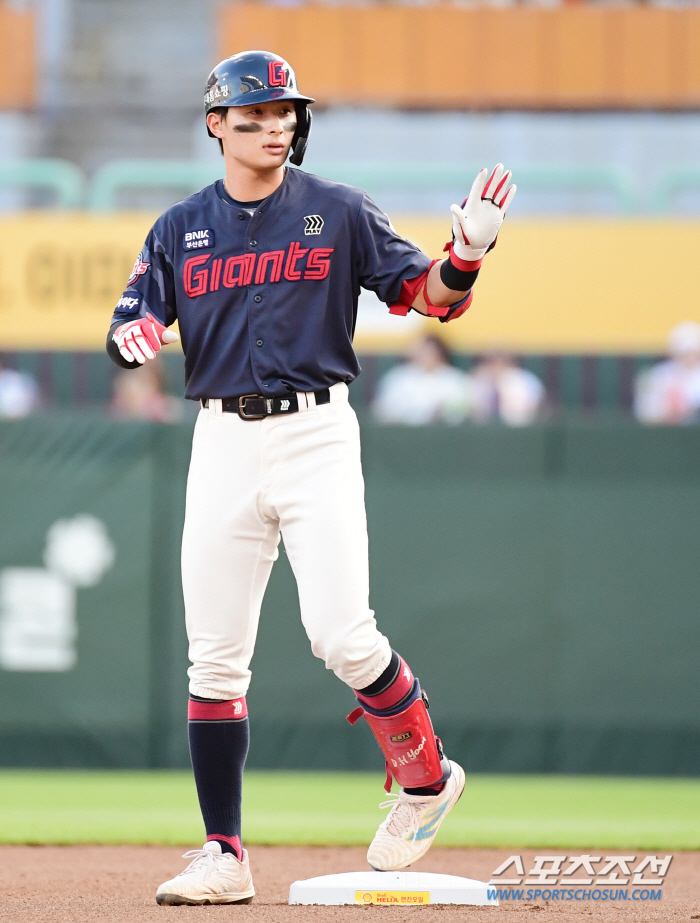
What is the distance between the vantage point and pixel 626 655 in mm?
6496

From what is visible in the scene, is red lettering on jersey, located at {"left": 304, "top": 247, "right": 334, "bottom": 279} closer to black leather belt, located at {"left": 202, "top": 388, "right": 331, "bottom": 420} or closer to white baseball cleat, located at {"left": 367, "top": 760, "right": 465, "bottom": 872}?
black leather belt, located at {"left": 202, "top": 388, "right": 331, "bottom": 420}

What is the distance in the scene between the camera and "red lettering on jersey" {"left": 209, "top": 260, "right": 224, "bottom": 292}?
3543 millimetres

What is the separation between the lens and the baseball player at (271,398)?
3.47 metres

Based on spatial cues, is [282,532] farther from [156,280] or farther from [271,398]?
[156,280]

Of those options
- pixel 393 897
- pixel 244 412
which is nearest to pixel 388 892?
pixel 393 897

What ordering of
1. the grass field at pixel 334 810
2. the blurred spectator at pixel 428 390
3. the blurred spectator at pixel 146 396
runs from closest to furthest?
the grass field at pixel 334 810 < the blurred spectator at pixel 146 396 < the blurred spectator at pixel 428 390

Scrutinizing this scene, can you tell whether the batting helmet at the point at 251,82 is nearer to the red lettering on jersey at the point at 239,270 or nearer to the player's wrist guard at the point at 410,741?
the red lettering on jersey at the point at 239,270

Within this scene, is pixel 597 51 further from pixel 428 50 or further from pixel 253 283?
pixel 253 283

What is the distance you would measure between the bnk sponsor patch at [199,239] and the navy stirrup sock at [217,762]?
1224 mm

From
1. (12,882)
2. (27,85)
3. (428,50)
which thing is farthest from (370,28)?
(12,882)

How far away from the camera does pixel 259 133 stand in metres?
3.54

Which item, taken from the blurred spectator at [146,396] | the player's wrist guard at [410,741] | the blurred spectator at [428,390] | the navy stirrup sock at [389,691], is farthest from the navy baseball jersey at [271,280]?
the blurred spectator at [428,390]

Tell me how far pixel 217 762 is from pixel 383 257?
144 centimetres

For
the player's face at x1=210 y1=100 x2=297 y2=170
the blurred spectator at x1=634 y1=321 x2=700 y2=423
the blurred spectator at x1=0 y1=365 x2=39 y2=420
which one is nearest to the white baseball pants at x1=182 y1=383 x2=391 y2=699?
the player's face at x1=210 y1=100 x2=297 y2=170
